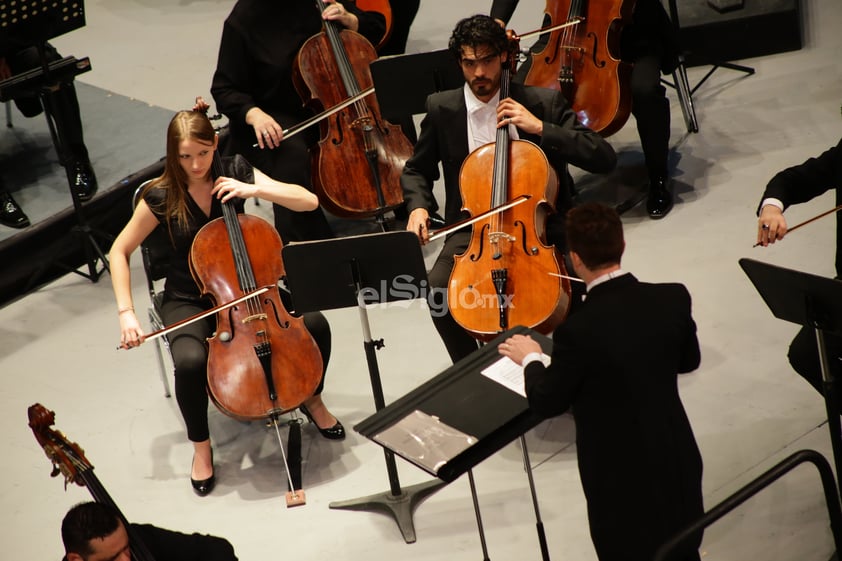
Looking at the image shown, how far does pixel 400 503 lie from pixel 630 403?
123 centimetres

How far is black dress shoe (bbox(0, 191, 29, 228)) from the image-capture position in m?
4.84

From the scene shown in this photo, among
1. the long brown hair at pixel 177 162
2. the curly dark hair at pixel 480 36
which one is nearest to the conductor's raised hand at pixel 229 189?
the long brown hair at pixel 177 162

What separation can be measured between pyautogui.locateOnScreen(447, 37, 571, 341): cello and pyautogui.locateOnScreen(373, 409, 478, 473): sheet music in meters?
0.82

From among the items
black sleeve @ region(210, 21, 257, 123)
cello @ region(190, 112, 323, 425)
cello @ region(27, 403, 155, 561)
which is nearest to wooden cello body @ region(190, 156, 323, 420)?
cello @ region(190, 112, 323, 425)

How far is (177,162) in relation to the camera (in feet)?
11.4

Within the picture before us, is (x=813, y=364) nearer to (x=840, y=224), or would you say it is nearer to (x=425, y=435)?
(x=840, y=224)

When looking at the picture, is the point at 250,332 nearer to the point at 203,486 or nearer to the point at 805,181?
the point at 203,486

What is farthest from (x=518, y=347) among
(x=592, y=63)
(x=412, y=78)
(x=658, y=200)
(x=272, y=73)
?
(x=272, y=73)

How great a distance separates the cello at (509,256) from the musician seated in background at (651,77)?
115 cm

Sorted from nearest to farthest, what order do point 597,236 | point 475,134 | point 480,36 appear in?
1. point 597,236
2. point 480,36
3. point 475,134

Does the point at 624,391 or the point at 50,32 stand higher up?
the point at 50,32

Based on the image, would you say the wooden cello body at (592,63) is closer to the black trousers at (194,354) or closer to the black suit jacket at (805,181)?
the black suit jacket at (805,181)

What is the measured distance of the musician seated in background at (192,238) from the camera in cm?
341

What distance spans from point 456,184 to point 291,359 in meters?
0.87
